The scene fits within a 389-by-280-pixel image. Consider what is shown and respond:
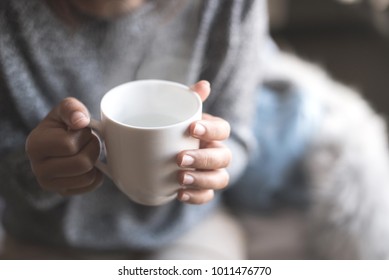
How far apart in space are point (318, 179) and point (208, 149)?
324mm

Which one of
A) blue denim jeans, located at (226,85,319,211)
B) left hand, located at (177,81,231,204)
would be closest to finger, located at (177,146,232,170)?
left hand, located at (177,81,231,204)

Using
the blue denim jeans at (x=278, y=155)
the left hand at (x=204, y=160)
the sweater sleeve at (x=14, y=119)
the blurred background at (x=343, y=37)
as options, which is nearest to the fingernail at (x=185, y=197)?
the left hand at (x=204, y=160)

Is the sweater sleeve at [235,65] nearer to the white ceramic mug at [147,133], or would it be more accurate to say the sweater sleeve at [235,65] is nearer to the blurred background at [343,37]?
the white ceramic mug at [147,133]

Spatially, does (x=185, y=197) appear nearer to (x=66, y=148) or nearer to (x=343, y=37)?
(x=66, y=148)

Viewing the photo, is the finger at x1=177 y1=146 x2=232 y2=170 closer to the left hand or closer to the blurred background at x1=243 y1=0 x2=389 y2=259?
the left hand

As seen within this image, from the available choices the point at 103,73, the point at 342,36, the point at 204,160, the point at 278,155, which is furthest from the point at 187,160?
the point at 342,36

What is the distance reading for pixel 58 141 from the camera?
0.35 metres

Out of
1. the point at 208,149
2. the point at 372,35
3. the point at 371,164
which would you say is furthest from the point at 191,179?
the point at 372,35

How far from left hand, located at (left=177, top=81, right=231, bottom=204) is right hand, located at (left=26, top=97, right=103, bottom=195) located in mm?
61

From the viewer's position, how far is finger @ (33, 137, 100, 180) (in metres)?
0.35

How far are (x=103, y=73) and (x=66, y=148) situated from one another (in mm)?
107

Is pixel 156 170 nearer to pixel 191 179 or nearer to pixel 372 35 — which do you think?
pixel 191 179

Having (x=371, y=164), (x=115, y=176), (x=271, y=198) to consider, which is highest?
(x=115, y=176)
